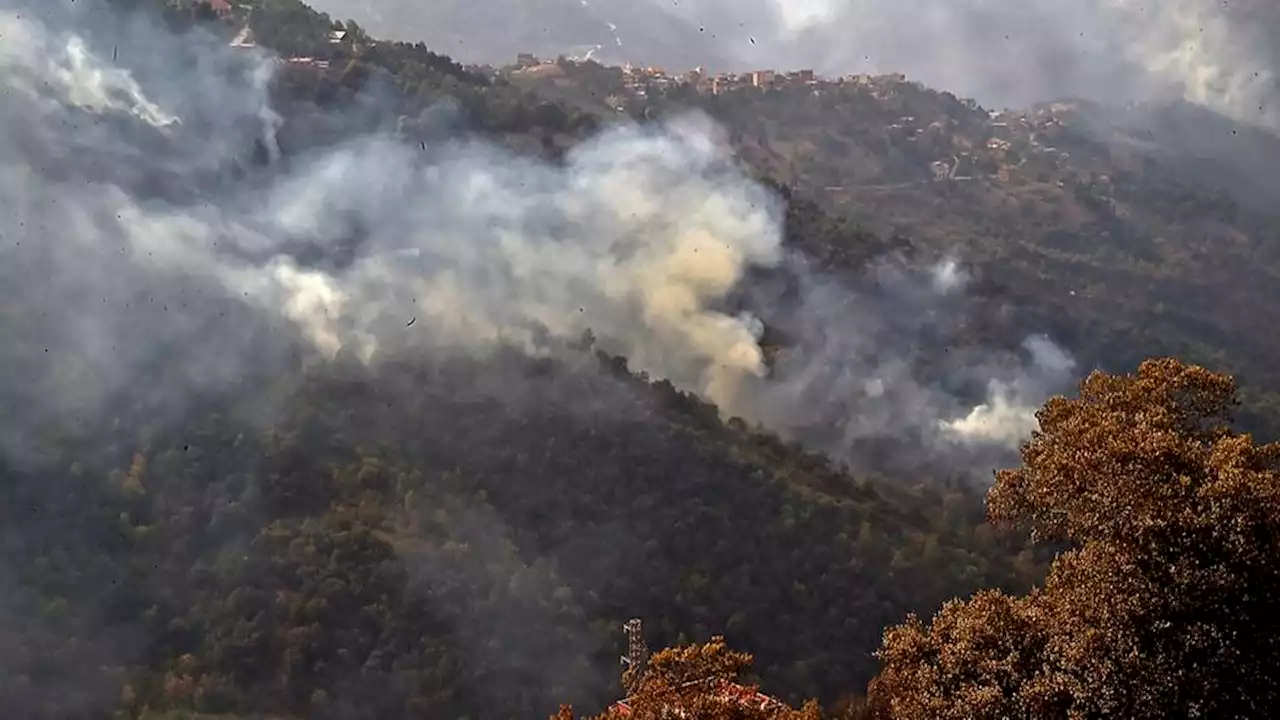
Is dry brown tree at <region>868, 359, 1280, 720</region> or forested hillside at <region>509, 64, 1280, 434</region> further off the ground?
forested hillside at <region>509, 64, 1280, 434</region>

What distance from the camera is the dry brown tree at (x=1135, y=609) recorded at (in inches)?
597

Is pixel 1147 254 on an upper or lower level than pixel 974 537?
upper

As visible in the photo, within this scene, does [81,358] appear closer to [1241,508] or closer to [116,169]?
[116,169]

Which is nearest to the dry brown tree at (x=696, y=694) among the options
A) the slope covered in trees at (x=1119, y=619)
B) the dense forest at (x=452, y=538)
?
the slope covered in trees at (x=1119, y=619)

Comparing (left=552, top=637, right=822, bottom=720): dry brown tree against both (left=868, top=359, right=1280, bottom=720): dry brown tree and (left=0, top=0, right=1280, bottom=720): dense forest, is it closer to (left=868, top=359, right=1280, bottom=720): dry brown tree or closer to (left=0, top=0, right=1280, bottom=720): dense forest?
(left=868, top=359, right=1280, bottom=720): dry brown tree

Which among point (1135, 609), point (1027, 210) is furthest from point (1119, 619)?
point (1027, 210)

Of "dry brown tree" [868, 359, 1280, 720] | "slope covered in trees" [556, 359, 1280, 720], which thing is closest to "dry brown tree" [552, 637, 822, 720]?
"slope covered in trees" [556, 359, 1280, 720]

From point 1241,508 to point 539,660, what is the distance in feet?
116

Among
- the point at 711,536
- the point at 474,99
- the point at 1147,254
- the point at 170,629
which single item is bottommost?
the point at 170,629

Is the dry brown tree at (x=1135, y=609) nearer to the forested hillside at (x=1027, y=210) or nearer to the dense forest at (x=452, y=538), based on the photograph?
the dense forest at (x=452, y=538)

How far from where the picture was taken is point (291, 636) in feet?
146

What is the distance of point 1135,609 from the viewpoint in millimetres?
15242

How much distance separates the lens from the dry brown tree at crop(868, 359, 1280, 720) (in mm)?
15164

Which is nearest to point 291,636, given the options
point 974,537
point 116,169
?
point 116,169
